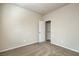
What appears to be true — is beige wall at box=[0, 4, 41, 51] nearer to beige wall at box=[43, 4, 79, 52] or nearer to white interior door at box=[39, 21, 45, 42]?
white interior door at box=[39, 21, 45, 42]

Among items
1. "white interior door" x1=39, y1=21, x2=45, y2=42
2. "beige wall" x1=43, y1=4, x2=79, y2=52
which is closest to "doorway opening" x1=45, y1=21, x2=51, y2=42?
"white interior door" x1=39, y1=21, x2=45, y2=42

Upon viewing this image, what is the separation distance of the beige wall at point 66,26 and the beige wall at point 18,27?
125cm

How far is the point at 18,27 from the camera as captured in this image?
4930mm

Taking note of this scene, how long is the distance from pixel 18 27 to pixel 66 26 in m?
2.66

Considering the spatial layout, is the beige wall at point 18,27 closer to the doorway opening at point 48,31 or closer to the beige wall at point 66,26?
the beige wall at point 66,26

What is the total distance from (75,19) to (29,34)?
9.51 ft

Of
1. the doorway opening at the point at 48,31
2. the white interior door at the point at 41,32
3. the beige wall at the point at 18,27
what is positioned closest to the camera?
the beige wall at the point at 18,27

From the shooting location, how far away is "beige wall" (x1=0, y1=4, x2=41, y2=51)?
14.0ft

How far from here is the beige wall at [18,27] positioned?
4273mm

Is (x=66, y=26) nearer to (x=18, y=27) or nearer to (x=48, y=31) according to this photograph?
(x=18, y=27)

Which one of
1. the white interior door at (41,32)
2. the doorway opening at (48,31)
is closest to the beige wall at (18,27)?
the white interior door at (41,32)

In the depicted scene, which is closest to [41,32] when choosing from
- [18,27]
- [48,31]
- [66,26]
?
[48,31]

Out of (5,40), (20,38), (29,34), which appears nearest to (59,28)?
(29,34)

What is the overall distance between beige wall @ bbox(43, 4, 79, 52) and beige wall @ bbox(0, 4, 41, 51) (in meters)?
1.25
